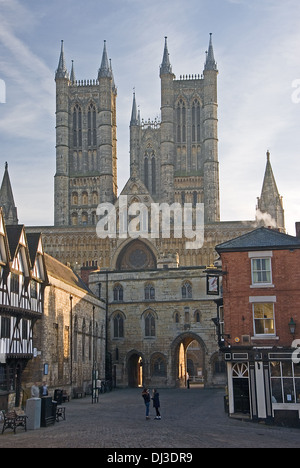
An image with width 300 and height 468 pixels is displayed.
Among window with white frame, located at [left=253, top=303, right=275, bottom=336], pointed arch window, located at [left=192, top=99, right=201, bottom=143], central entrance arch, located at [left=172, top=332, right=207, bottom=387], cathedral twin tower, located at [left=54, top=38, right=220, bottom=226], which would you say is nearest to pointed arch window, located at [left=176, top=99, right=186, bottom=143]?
cathedral twin tower, located at [left=54, top=38, right=220, bottom=226]

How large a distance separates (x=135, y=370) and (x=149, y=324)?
504cm

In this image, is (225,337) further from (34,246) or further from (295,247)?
(34,246)

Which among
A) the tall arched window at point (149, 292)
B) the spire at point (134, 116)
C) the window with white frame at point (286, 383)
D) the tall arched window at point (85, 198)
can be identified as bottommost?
the window with white frame at point (286, 383)

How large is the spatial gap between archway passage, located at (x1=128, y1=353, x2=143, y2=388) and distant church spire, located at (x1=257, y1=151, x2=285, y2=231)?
98.6 feet

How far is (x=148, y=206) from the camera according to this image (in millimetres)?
71500

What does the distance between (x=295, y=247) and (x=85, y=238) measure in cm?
4922

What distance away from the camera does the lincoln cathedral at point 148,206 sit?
1983 inches

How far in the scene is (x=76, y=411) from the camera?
28.1 meters

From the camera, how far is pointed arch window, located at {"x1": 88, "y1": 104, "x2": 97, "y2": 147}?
9081 centimetres

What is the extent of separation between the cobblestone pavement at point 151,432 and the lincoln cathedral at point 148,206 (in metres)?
21.1

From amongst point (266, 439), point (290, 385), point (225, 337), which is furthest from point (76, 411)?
point (266, 439)

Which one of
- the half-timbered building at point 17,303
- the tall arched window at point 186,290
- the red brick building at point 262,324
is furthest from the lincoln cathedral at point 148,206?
the red brick building at point 262,324

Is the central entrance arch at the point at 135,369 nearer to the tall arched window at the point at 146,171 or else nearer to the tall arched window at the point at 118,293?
the tall arched window at the point at 118,293

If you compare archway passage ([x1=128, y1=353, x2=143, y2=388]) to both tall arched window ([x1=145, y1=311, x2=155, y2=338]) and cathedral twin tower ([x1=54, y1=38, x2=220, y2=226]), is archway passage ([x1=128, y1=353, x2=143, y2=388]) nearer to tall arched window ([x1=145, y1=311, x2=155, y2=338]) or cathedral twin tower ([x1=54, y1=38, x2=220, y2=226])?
tall arched window ([x1=145, y1=311, x2=155, y2=338])
